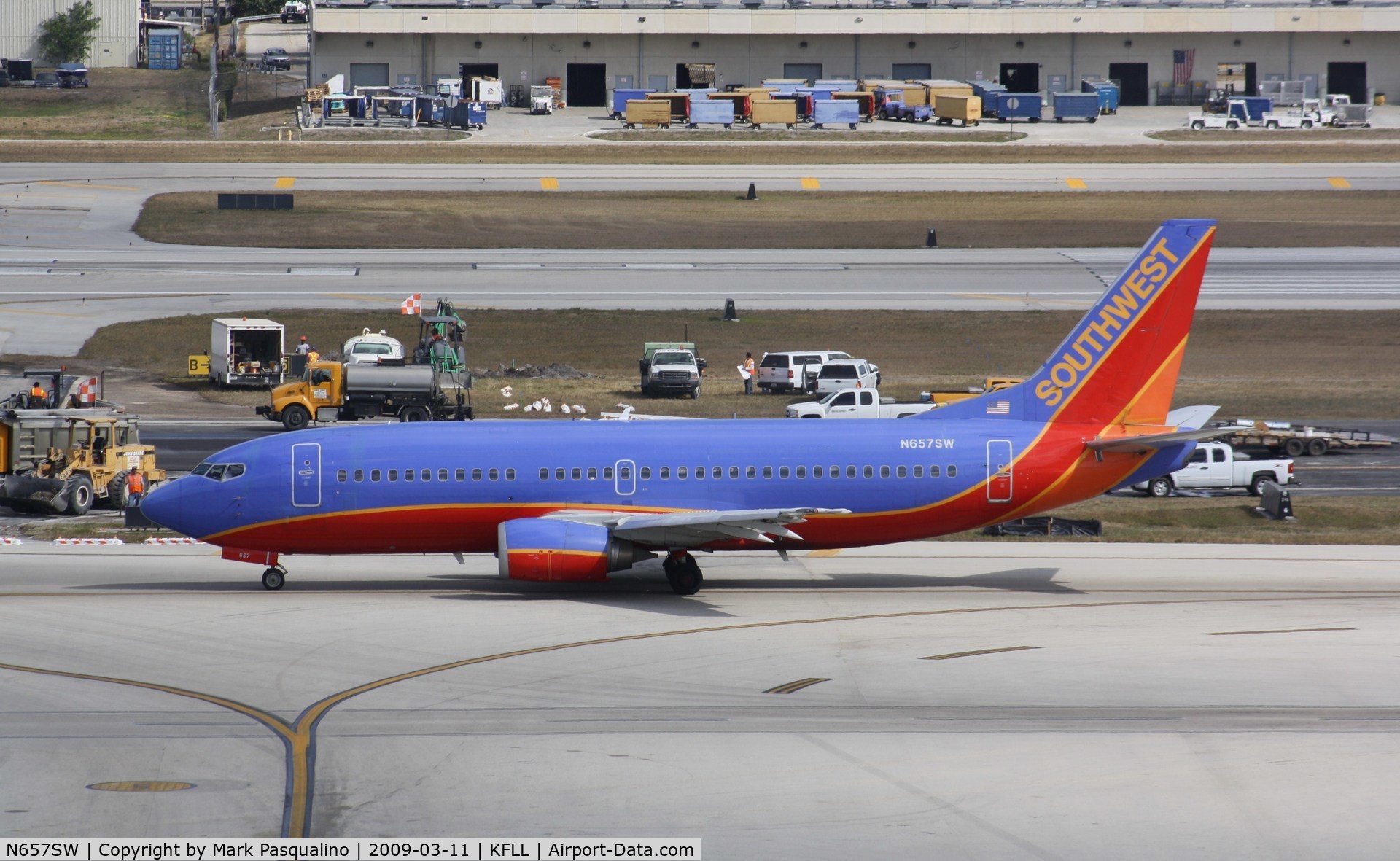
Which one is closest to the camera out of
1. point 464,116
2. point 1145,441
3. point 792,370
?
point 1145,441

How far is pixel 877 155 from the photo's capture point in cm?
11256

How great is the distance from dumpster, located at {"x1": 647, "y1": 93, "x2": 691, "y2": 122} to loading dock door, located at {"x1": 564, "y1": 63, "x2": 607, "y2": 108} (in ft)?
34.6

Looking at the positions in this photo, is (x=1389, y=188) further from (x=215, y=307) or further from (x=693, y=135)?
(x=215, y=307)

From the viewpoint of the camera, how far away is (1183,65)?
135625mm

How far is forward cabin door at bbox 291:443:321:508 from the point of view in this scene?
32.9 metres

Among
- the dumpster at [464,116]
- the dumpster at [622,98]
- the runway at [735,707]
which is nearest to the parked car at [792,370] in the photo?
the runway at [735,707]

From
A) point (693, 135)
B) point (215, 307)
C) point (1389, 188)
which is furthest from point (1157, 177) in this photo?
point (215, 307)

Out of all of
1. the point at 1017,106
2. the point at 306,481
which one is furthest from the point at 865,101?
the point at 306,481

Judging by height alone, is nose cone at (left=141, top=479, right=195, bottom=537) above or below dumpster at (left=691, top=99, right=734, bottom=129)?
below

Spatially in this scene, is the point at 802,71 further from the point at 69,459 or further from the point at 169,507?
the point at 169,507

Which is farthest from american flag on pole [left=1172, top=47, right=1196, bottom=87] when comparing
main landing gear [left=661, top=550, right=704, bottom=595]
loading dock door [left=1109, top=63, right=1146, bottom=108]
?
main landing gear [left=661, top=550, right=704, bottom=595]

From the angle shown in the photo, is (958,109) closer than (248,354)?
No

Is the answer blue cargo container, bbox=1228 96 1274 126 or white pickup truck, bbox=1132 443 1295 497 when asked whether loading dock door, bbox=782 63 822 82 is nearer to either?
blue cargo container, bbox=1228 96 1274 126

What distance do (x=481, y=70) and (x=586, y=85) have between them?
9.95m
